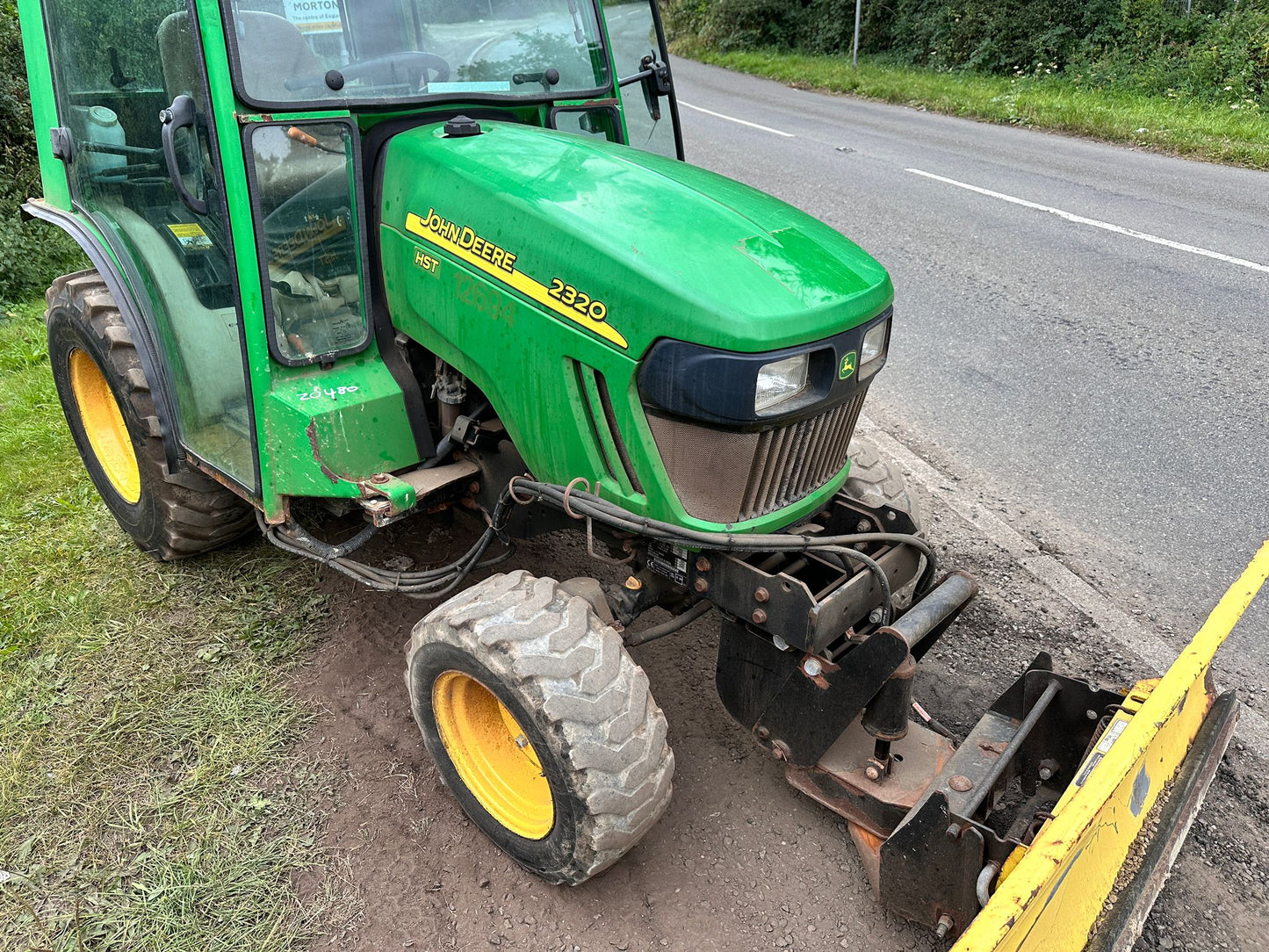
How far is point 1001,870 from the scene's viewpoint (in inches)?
87.9

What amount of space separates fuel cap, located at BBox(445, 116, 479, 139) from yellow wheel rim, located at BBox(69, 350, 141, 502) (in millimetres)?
2123

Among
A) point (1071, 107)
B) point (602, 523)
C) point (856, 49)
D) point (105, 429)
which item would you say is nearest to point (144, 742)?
point (105, 429)

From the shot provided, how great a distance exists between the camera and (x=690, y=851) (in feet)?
9.20

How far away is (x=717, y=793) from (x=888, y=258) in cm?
540

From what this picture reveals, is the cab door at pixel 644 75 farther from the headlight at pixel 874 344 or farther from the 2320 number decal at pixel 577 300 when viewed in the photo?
the headlight at pixel 874 344

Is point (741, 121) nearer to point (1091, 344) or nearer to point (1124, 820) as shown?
point (1091, 344)

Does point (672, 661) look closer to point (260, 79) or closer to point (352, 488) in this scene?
point (352, 488)

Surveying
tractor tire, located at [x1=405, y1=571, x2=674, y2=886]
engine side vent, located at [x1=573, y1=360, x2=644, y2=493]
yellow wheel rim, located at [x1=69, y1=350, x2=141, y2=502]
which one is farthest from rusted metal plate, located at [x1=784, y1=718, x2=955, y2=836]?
yellow wheel rim, located at [x1=69, y1=350, x2=141, y2=502]

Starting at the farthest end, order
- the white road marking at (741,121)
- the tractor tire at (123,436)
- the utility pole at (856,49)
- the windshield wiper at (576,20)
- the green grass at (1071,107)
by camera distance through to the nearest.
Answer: the utility pole at (856,49) < the white road marking at (741,121) < the green grass at (1071,107) < the tractor tire at (123,436) < the windshield wiper at (576,20)

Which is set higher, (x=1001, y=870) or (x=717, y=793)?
(x=1001, y=870)

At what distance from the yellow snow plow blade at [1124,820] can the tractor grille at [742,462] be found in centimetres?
98

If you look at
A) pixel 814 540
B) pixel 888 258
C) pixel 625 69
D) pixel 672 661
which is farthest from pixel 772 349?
pixel 888 258

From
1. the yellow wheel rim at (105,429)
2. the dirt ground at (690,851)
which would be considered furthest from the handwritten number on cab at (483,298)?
the yellow wheel rim at (105,429)

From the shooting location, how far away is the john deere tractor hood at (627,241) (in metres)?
2.31
